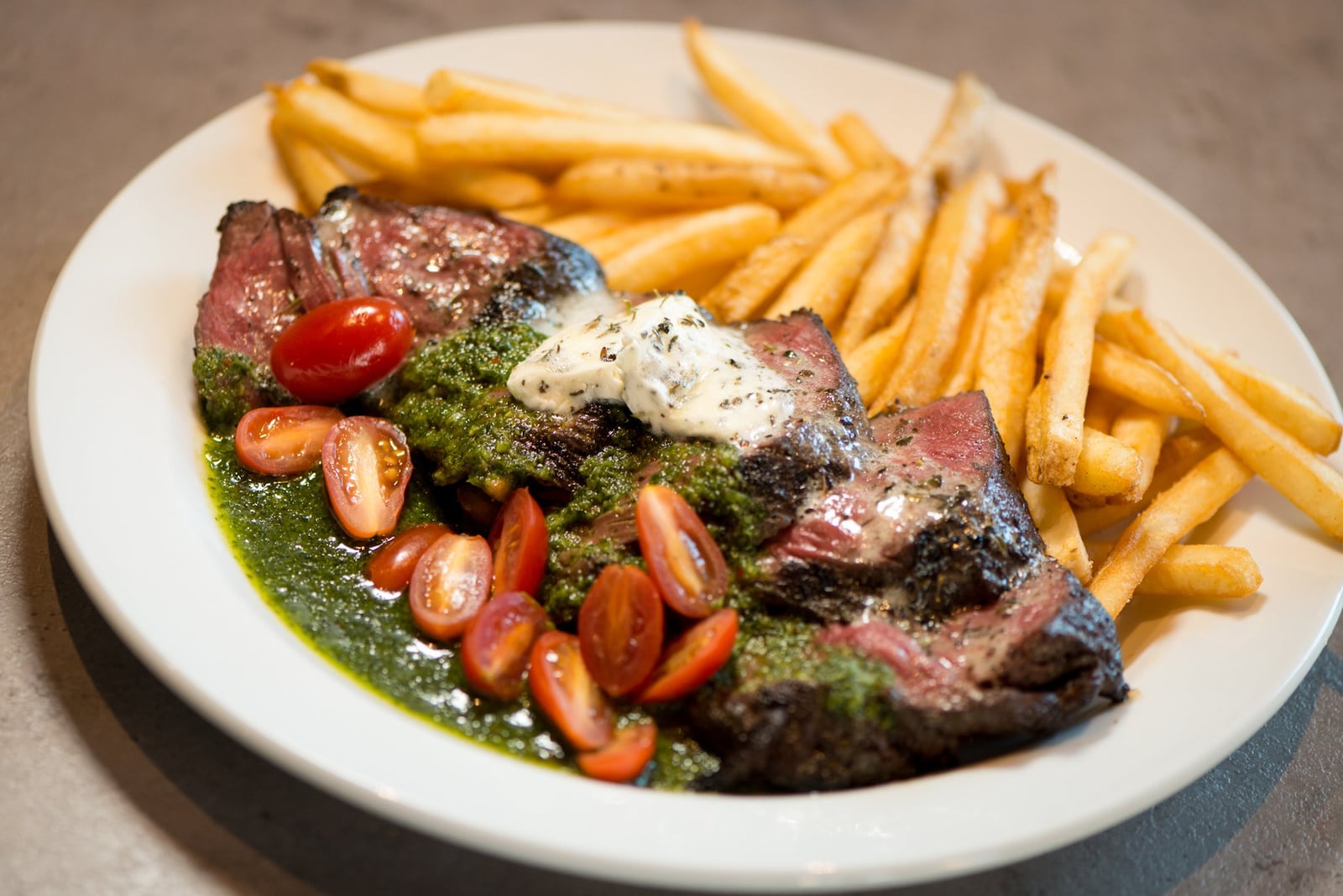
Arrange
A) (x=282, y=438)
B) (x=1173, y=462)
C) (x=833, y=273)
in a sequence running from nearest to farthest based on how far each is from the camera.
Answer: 1. (x=282, y=438)
2. (x=1173, y=462)
3. (x=833, y=273)

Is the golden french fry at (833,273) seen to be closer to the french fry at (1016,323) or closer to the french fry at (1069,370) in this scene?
the french fry at (1016,323)

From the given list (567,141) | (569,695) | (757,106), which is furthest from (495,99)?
(569,695)

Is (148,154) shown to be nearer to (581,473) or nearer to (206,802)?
(581,473)

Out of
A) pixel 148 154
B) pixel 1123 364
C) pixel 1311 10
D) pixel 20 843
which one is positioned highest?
pixel 1311 10

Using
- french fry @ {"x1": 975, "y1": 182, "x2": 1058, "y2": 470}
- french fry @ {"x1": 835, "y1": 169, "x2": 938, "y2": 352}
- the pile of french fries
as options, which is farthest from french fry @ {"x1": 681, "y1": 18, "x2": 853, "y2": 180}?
french fry @ {"x1": 975, "y1": 182, "x2": 1058, "y2": 470}

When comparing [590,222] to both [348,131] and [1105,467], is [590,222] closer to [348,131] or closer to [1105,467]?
[348,131]

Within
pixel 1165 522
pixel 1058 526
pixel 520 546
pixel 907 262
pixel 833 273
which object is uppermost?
pixel 907 262

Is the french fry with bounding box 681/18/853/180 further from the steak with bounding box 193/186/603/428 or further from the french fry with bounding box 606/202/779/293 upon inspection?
the steak with bounding box 193/186/603/428

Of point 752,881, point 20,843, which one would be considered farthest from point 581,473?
point 20,843
